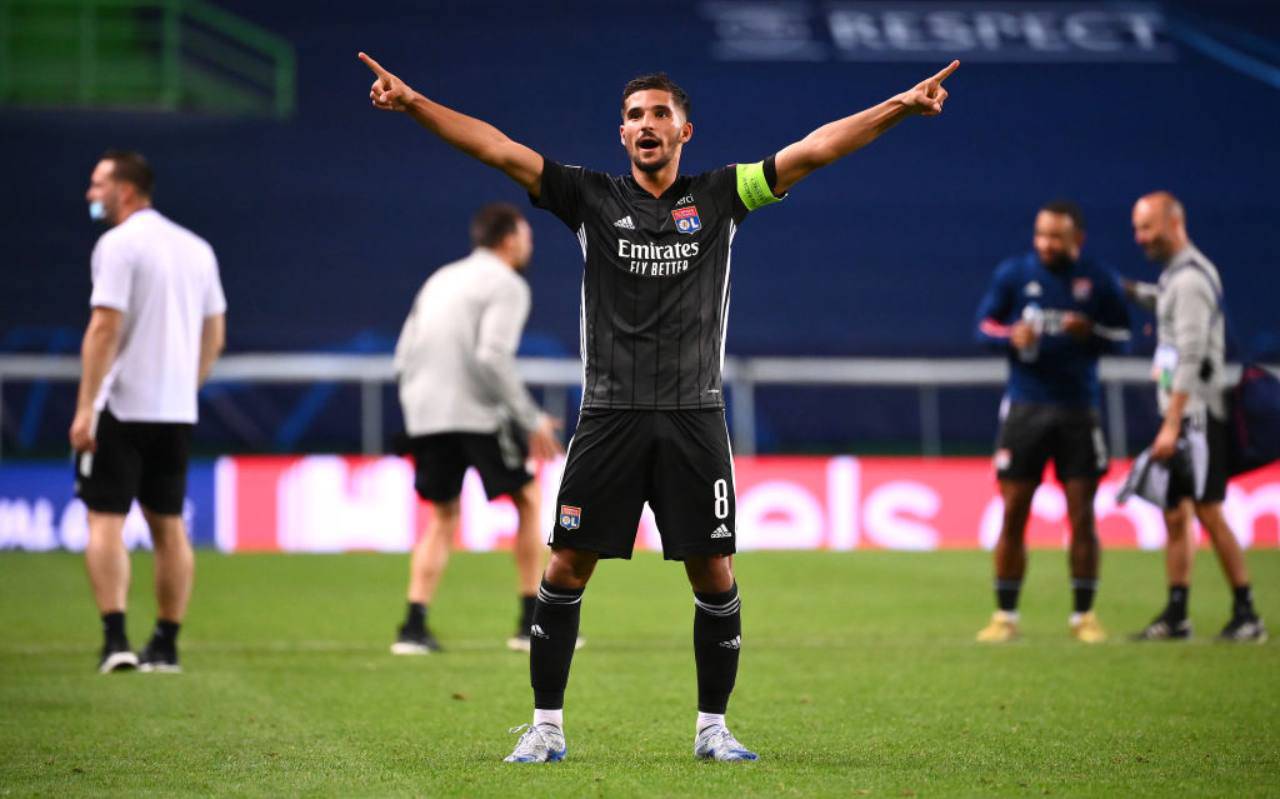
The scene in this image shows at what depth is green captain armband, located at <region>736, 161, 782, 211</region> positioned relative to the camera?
189 inches

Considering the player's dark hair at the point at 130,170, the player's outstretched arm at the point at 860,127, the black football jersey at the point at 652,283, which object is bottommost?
the black football jersey at the point at 652,283

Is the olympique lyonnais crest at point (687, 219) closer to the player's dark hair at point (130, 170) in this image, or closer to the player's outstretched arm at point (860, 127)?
the player's outstretched arm at point (860, 127)

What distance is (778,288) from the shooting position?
853 inches

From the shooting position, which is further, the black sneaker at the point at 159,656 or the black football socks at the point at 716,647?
the black sneaker at the point at 159,656

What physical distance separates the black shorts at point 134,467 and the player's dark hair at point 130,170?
37.0 inches

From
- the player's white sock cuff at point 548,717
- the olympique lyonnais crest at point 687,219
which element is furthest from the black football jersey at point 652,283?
the player's white sock cuff at point 548,717

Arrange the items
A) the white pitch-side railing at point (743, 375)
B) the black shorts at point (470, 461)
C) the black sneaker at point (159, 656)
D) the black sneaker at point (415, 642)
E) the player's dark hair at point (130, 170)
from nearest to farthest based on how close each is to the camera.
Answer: the black sneaker at point (159, 656)
the player's dark hair at point (130, 170)
the black sneaker at point (415, 642)
the black shorts at point (470, 461)
the white pitch-side railing at point (743, 375)

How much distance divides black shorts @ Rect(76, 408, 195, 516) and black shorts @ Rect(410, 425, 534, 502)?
122 centimetres

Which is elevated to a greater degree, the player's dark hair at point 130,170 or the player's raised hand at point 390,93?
the player's dark hair at point 130,170

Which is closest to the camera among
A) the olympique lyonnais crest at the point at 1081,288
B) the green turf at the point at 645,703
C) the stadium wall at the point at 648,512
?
the green turf at the point at 645,703

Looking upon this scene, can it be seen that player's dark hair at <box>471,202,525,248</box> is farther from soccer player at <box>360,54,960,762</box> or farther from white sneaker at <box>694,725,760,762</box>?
white sneaker at <box>694,725,760,762</box>

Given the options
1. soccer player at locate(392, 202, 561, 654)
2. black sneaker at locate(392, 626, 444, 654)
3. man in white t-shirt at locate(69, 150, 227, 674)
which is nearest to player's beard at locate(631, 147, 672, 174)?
man in white t-shirt at locate(69, 150, 227, 674)

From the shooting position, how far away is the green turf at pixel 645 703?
175 inches

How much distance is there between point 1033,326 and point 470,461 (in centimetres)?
256
